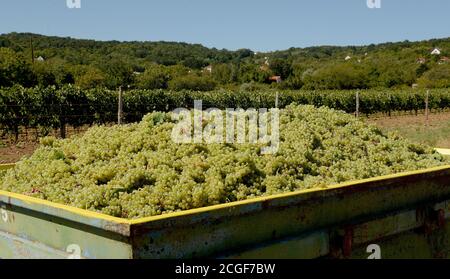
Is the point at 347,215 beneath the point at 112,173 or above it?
beneath

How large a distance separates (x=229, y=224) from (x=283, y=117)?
182 cm

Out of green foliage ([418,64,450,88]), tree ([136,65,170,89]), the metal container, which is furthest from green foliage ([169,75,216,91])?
the metal container

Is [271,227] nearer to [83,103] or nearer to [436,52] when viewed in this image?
[83,103]

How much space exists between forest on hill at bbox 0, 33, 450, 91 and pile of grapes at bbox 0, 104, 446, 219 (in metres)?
53.5

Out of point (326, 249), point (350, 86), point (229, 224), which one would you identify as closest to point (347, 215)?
point (326, 249)

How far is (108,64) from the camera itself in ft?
269

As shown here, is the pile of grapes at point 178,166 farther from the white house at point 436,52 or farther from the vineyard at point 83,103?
the white house at point 436,52

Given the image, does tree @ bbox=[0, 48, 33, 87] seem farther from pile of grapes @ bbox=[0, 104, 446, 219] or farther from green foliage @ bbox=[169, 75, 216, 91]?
pile of grapes @ bbox=[0, 104, 446, 219]

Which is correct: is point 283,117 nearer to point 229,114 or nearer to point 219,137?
point 229,114

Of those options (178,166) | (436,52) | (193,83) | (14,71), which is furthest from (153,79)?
(178,166)

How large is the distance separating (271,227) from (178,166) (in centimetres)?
69

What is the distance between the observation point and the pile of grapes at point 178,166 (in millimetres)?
2441

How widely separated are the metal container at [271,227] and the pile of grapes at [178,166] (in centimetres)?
19

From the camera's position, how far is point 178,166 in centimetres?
282
